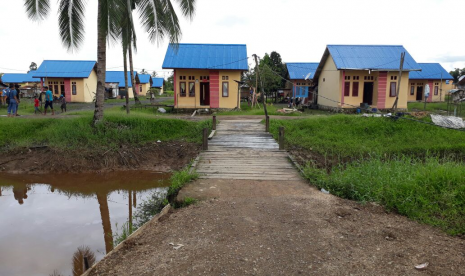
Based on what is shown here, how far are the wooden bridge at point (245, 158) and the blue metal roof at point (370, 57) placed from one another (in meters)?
11.1

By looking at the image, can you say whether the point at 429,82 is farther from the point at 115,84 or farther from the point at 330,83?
the point at 115,84

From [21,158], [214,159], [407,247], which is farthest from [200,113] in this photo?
[407,247]

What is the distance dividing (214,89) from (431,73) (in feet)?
73.3

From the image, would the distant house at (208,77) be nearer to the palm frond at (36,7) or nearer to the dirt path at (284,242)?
the palm frond at (36,7)

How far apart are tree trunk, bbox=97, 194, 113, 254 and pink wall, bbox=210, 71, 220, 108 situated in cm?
1338

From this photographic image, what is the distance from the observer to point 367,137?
13.3 metres

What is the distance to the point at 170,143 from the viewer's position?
12867 mm

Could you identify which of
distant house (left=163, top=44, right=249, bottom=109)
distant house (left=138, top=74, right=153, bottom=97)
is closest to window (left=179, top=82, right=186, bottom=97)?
distant house (left=163, top=44, right=249, bottom=109)

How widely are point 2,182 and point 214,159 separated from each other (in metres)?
6.82

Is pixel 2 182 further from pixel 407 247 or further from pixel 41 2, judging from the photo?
pixel 407 247

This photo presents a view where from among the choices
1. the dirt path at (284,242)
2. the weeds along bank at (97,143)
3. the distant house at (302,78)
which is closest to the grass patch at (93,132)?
the weeds along bank at (97,143)

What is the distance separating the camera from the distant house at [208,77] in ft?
70.3

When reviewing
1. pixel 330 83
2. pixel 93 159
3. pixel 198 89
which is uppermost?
pixel 330 83

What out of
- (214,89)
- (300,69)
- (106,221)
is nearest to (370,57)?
(214,89)
